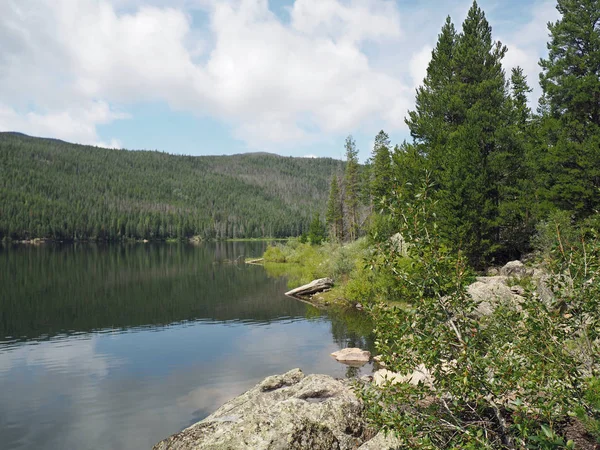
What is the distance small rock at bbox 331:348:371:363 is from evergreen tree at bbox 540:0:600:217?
17.5m

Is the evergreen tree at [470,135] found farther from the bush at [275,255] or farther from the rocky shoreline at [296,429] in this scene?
the bush at [275,255]

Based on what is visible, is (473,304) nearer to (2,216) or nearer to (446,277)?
(446,277)

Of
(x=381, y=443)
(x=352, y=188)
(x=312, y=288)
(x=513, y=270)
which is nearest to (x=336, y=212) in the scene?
(x=352, y=188)

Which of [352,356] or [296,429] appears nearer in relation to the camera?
[296,429]

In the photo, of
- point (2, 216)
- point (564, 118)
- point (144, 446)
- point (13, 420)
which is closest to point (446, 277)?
point (144, 446)

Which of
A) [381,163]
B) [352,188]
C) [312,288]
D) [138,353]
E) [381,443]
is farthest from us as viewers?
[352,188]

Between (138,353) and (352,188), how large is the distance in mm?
53217

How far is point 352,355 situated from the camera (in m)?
24.9

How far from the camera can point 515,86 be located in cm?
5359

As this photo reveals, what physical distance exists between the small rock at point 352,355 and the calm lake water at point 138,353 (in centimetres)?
70

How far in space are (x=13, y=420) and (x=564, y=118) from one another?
36443mm

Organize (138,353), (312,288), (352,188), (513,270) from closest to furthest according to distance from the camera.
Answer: (138,353) < (513,270) < (312,288) < (352,188)

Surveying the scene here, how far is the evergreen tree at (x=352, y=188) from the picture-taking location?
75.5m

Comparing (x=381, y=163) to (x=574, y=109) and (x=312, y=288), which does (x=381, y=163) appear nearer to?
(x=312, y=288)
